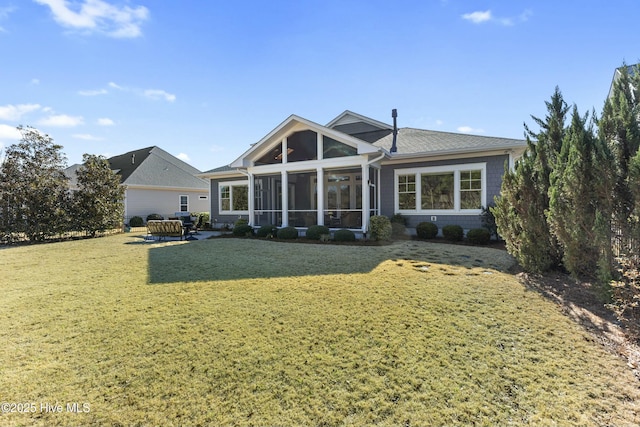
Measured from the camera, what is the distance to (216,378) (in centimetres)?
280

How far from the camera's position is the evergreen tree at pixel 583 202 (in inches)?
163

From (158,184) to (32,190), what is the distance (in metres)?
10.3

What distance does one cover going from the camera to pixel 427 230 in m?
11.5

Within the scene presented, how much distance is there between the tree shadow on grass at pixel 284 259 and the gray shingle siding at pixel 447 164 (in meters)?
2.32

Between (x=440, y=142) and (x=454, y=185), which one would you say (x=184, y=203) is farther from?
(x=454, y=185)

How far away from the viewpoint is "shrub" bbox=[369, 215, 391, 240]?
35.6ft

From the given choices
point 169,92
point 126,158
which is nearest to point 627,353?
point 169,92

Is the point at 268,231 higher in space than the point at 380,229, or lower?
lower

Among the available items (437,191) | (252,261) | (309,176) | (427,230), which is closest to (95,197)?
(309,176)

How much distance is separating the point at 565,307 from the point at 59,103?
1721 centimetres

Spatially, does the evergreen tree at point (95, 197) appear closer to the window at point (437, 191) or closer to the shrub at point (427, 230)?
the shrub at point (427, 230)

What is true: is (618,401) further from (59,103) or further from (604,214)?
(59,103)

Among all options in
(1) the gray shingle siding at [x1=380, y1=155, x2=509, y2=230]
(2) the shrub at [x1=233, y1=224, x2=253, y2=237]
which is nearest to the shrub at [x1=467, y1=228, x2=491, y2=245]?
(1) the gray shingle siding at [x1=380, y1=155, x2=509, y2=230]

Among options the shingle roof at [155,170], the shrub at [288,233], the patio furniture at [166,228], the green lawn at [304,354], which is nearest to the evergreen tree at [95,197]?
the patio furniture at [166,228]
